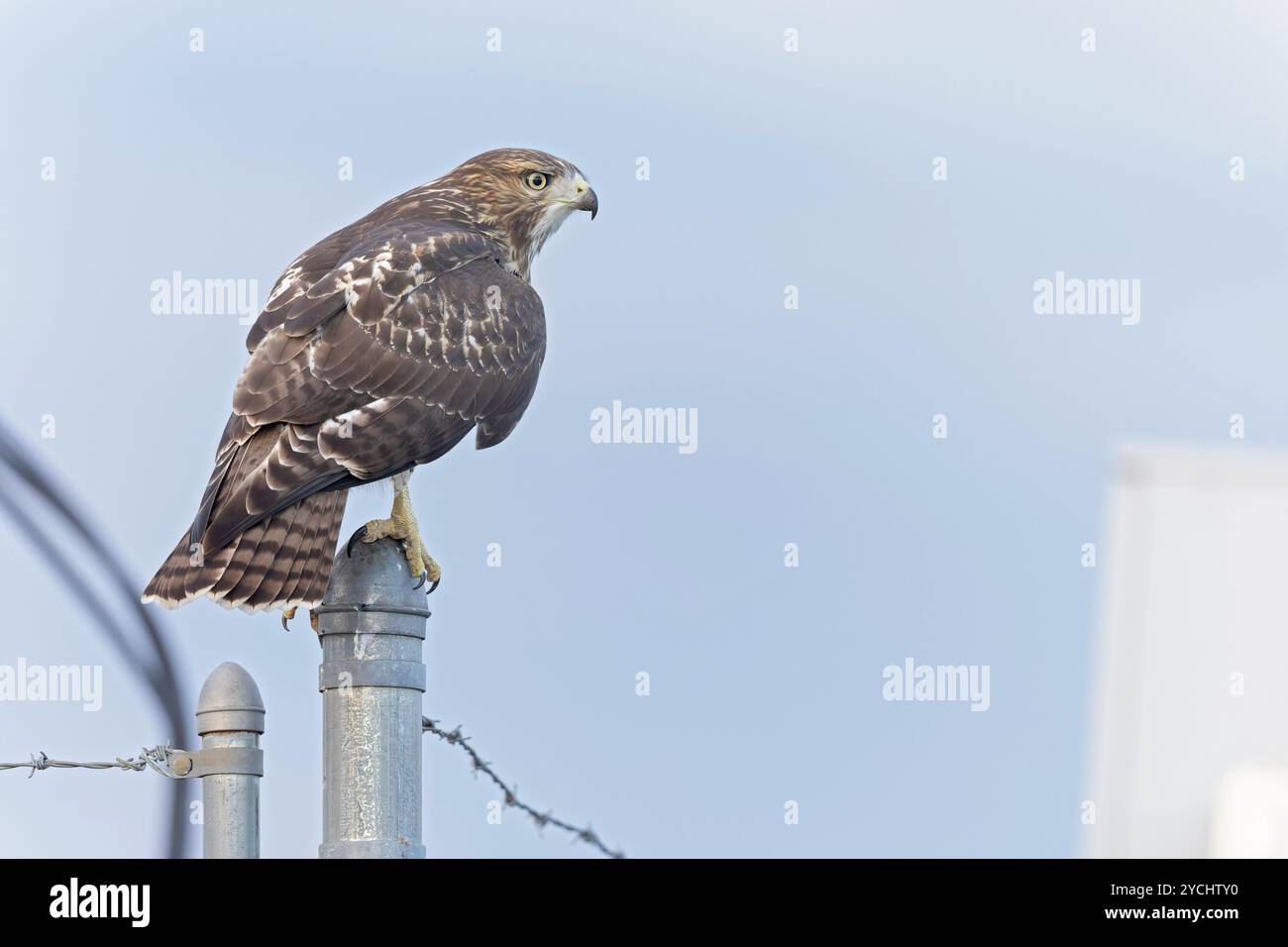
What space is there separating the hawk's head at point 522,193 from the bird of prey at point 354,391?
0.25 meters

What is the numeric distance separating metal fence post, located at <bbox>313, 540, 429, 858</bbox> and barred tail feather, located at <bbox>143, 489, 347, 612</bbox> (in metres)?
0.68

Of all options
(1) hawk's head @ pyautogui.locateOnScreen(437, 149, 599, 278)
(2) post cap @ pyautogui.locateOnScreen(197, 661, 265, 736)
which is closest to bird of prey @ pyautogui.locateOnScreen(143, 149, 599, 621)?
(1) hawk's head @ pyautogui.locateOnScreen(437, 149, 599, 278)

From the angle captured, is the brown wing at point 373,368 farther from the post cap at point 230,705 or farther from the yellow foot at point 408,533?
the post cap at point 230,705

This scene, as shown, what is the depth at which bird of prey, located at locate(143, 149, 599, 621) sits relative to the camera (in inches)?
248

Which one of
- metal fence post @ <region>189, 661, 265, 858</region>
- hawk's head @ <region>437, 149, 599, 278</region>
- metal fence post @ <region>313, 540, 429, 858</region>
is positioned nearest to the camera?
metal fence post @ <region>313, 540, 429, 858</region>

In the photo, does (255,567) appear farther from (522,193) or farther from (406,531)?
(522,193)

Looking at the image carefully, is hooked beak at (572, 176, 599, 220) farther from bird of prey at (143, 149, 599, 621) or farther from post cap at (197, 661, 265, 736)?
post cap at (197, 661, 265, 736)

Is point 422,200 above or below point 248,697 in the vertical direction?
above

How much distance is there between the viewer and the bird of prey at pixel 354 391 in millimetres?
6289

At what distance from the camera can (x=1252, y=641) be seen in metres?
11.9

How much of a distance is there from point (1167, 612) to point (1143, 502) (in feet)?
3.81
